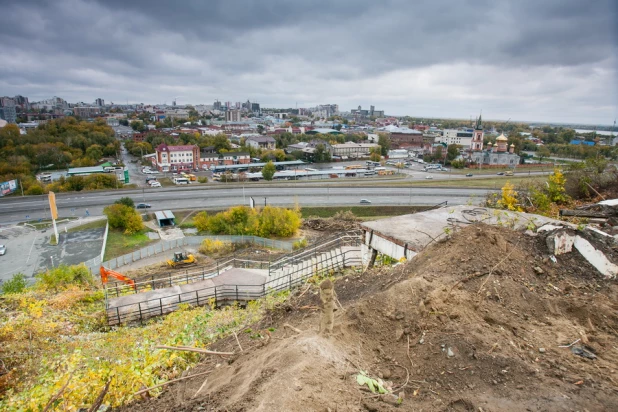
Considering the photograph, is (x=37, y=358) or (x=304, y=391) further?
(x=37, y=358)

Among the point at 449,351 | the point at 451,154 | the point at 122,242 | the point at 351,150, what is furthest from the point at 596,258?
the point at 351,150

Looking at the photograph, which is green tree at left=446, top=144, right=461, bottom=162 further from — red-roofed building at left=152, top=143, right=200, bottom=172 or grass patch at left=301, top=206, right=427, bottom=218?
red-roofed building at left=152, top=143, right=200, bottom=172

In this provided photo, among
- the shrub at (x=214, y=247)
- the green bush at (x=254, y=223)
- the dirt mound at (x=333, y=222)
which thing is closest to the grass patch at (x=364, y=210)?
the dirt mound at (x=333, y=222)

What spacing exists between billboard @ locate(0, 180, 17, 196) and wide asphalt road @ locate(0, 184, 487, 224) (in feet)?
21.2

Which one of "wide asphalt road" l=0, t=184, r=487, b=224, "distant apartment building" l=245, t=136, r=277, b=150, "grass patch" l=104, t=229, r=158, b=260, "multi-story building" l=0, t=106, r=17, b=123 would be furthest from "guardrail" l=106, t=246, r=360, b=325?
"multi-story building" l=0, t=106, r=17, b=123

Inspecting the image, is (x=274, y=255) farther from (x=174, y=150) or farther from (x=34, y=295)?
(x=174, y=150)

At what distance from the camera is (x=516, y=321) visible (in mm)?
5250

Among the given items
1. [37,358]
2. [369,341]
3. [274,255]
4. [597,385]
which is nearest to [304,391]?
[369,341]

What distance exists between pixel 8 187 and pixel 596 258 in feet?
180

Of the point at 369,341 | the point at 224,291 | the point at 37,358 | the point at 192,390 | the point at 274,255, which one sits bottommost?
the point at 274,255

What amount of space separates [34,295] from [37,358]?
733cm

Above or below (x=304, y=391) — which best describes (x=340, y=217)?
below

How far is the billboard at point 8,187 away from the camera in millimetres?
A: 41406

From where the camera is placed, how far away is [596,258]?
730cm
